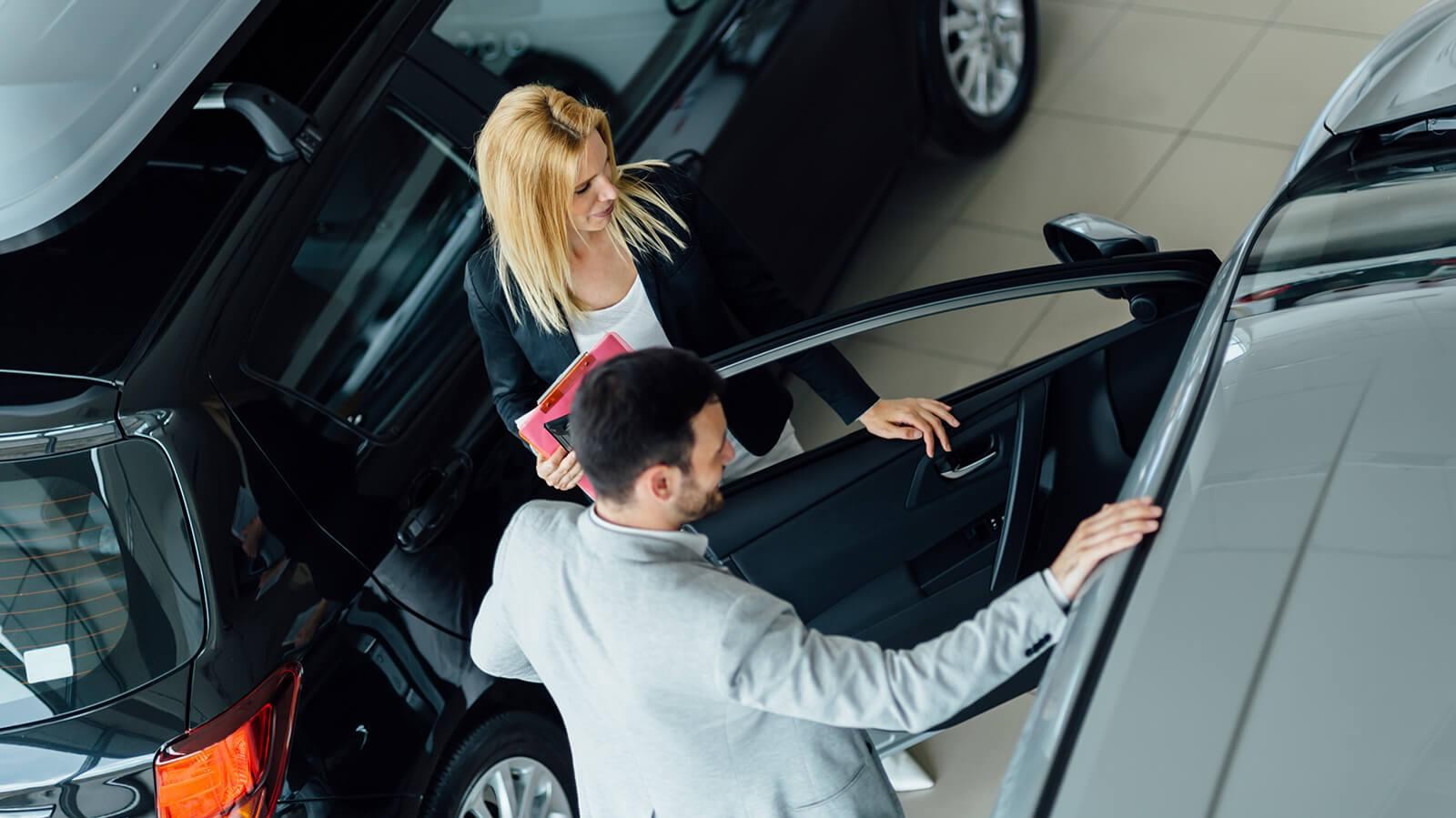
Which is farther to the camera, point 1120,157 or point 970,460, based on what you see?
point 1120,157

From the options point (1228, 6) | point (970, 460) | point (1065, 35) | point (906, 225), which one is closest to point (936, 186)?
point (906, 225)

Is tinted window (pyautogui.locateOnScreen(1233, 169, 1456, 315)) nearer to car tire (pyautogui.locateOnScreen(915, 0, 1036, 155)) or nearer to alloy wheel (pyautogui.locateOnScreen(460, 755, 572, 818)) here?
alloy wheel (pyautogui.locateOnScreen(460, 755, 572, 818))

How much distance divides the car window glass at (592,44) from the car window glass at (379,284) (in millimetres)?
324

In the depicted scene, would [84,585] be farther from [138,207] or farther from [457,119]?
[457,119]

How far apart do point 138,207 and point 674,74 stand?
122cm

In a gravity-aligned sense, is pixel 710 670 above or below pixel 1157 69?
below

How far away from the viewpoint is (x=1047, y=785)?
133 cm

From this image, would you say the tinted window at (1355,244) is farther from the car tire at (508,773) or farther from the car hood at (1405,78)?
the car tire at (508,773)

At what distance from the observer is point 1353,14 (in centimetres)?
429

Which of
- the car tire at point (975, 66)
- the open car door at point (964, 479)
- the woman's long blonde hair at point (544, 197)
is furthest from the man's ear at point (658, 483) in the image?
the car tire at point (975, 66)

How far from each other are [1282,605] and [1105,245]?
0.98 metres

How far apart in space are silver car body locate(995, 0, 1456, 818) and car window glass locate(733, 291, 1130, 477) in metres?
1.85

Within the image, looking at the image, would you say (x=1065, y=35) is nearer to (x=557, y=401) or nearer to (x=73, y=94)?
(x=557, y=401)

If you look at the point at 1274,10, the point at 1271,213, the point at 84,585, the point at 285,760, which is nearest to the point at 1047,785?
the point at 1271,213
